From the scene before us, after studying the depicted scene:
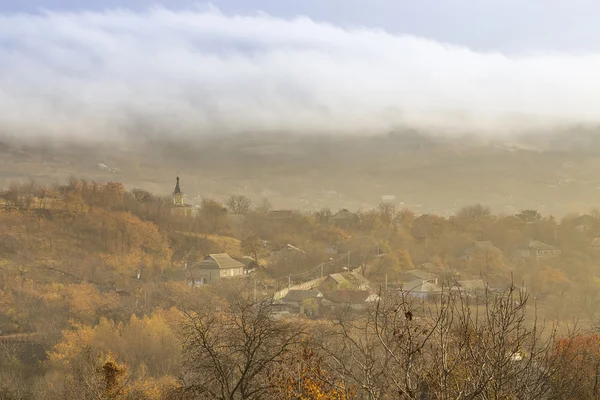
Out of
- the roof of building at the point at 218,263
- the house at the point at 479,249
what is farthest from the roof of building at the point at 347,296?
the house at the point at 479,249

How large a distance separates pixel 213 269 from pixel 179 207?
2123 cm

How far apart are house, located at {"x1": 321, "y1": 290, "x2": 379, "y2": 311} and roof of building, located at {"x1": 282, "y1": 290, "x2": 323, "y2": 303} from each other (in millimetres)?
519

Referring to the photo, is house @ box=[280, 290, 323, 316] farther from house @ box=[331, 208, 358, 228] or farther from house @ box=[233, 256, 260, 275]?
house @ box=[331, 208, 358, 228]

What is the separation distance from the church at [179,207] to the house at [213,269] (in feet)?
49.4

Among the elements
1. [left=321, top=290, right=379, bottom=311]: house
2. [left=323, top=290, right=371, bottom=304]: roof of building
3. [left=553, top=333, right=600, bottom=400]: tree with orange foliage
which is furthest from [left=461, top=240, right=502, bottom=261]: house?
[left=553, top=333, right=600, bottom=400]: tree with orange foliage

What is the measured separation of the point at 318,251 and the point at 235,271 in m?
9.69

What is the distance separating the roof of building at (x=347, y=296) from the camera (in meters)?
32.4

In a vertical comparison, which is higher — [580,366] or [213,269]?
[580,366]

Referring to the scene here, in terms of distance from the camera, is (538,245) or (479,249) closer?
(479,249)

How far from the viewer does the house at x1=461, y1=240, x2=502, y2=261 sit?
48.1m

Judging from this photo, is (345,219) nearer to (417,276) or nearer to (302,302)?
(417,276)

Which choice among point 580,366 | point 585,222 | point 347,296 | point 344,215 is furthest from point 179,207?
point 580,366

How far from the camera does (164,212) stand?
55.5 metres

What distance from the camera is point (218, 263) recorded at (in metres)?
41.2
